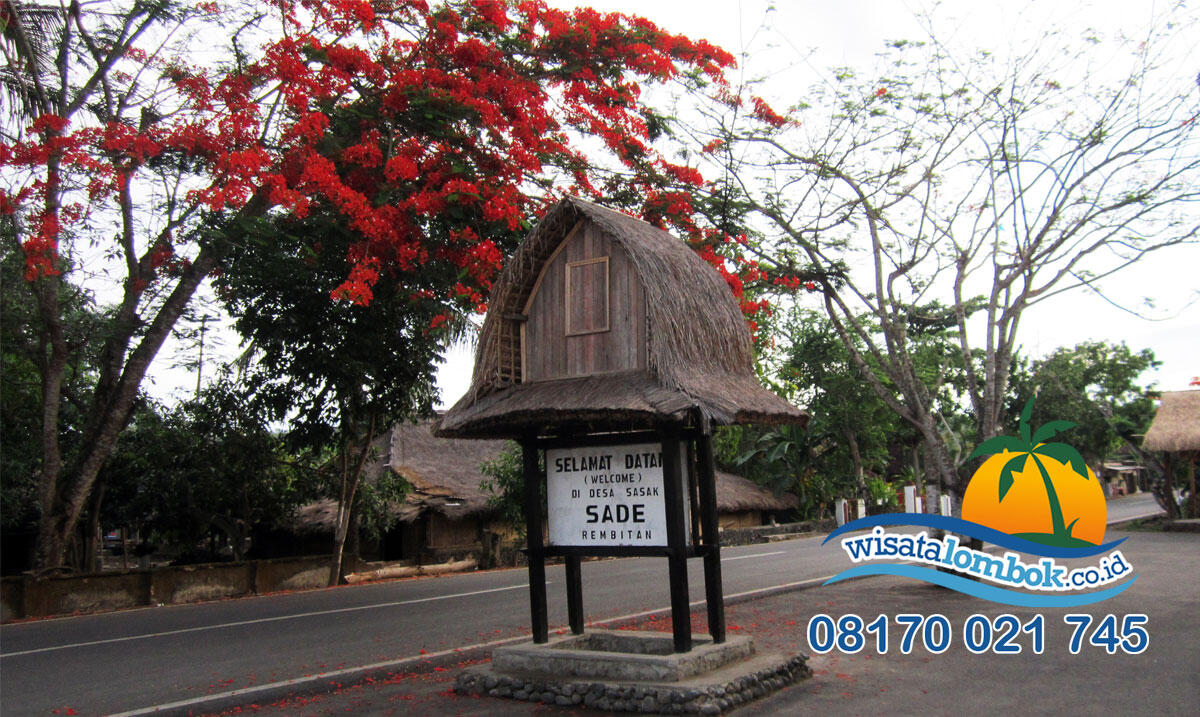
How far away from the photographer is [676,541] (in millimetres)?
6789

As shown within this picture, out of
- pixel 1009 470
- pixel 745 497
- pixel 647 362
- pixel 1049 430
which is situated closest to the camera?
pixel 647 362

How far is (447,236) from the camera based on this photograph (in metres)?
12.6

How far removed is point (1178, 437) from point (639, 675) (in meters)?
23.0

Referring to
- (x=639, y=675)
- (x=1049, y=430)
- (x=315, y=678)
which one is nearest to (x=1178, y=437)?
(x=1049, y=430)

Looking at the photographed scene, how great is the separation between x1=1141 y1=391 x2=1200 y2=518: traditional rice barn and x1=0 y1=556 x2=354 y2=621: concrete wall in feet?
70.0

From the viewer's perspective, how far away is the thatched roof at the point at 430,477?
75.0ft

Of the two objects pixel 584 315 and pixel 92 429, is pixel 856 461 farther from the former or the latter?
pixel 584 315

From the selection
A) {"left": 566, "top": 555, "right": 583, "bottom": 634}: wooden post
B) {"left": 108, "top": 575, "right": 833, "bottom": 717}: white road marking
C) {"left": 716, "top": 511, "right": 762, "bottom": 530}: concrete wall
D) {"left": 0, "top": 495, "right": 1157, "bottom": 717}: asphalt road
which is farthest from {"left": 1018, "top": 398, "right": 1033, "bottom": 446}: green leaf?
{"left": 716, "top": 511, "right": 762, "bottom": 530}: concrete wall

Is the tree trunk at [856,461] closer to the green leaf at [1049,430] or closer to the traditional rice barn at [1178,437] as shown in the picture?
the traditional rice barn at [1178,437]

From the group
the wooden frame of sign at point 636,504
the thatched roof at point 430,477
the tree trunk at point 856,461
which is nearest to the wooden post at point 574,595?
the wooden frame of sign at point 636,504

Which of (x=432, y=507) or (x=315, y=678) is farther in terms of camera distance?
(x=432, y=507)

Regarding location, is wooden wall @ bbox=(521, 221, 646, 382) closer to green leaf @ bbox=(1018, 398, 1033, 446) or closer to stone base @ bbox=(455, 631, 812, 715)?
stone base @ bbox=(455, 631, 812, 715)

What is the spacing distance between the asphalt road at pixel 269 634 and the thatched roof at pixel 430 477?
539 centimetres

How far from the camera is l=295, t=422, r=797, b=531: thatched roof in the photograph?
75.0 ft
